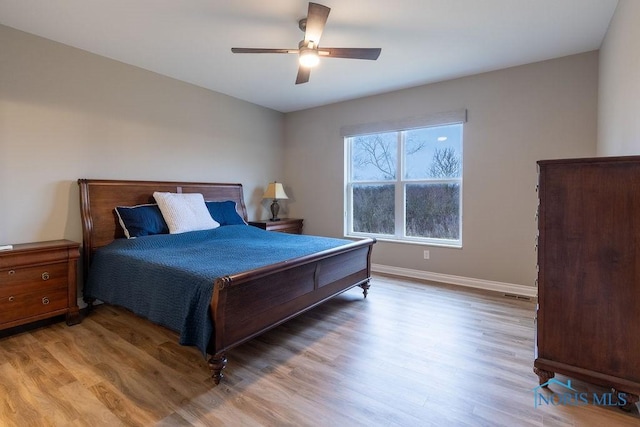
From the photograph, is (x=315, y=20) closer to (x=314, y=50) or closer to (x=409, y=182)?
(x=314, y=50)

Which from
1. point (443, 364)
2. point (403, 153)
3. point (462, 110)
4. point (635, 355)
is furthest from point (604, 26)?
point (443, 364)

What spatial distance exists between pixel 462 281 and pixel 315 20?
3.26 metres

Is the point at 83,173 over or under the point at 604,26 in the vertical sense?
under

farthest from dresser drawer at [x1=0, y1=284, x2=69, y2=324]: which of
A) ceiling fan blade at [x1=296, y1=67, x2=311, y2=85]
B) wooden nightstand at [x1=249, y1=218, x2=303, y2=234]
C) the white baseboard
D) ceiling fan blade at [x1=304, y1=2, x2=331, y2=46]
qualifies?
the white baseboard

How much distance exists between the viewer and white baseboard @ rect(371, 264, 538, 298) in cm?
350

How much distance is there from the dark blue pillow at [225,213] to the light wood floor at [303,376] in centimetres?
147

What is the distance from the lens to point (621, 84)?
228cm

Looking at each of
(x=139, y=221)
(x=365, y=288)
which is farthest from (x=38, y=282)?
(x=365, y=288)

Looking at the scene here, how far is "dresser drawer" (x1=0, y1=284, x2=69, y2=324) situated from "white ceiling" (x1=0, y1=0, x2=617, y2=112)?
2.19 m

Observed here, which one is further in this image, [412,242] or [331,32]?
[412,242]

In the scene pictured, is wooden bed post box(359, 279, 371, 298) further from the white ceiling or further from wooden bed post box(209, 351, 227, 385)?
the white ceiling

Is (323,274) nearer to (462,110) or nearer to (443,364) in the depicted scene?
(443,364)

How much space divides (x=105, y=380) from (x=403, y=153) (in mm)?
3905

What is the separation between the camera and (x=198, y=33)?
2744 millimetres
